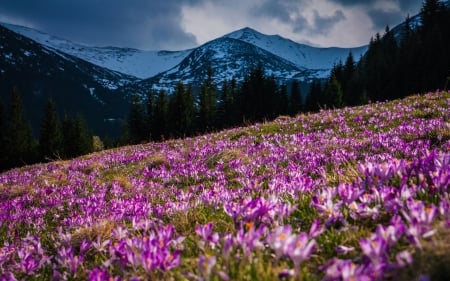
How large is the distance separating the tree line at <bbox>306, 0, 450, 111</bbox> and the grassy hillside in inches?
2966

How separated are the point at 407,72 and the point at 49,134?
91.2m

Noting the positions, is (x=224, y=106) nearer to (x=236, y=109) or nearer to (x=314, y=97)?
(x=236, y=109)

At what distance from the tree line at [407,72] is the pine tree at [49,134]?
63.4m

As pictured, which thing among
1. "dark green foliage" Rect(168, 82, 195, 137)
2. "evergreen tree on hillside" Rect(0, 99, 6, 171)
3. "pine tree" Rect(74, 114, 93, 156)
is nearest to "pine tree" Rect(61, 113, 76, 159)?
"pine tree" Rect(74, 114, 93, 156)

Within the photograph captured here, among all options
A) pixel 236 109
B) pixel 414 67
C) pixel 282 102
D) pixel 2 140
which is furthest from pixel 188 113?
pixel 414 67

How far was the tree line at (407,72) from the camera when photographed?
9325cm

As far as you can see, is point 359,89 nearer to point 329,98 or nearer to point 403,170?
point 329,98

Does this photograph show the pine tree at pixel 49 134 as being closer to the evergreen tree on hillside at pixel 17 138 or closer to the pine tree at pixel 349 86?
the evergreen tree on hillside at pixel 17 138

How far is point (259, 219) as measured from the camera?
3.42 m

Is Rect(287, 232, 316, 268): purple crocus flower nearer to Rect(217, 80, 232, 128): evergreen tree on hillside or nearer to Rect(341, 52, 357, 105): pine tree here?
Rect(217, 80, 232, 128): evergreen tree on hillside

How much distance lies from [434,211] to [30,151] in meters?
111

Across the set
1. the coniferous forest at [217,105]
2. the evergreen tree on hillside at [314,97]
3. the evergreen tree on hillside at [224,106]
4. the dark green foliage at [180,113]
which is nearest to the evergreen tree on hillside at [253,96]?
the coniferous forest at [217,105]

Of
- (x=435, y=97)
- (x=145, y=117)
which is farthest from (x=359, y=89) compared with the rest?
(x=435, y=97)

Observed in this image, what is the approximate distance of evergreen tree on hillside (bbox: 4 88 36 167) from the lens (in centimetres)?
9519
